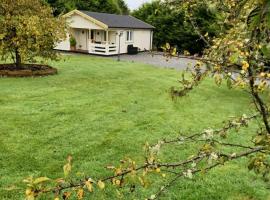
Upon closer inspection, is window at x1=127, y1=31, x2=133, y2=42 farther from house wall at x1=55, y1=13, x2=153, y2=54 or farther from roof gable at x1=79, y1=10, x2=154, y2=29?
roof gable at x1=79, y1=10, x2=154, y2=29

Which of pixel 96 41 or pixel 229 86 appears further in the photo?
pixel 96 41

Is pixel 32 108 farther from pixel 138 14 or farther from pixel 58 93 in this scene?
pixel 138 14

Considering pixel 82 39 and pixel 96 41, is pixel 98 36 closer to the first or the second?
pixel 96 41

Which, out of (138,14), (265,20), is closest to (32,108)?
(265,20)

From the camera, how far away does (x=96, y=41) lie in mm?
40906

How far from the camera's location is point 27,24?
20125mm

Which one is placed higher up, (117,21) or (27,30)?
(117,21)

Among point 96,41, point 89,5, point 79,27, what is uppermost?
point 89,5

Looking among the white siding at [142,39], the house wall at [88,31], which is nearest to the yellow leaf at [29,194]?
the house wall at [88,31]

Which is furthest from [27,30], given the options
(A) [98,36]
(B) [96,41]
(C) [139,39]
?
(C) [139,39]

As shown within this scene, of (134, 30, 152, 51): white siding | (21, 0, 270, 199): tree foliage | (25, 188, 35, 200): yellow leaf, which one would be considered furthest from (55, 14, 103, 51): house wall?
(25, 188, 35, 200): yellow leaf

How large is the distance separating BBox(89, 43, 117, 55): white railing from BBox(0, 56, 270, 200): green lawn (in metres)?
17.6

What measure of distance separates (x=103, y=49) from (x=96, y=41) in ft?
8.62

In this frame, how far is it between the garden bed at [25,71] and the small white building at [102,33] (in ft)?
53.0
